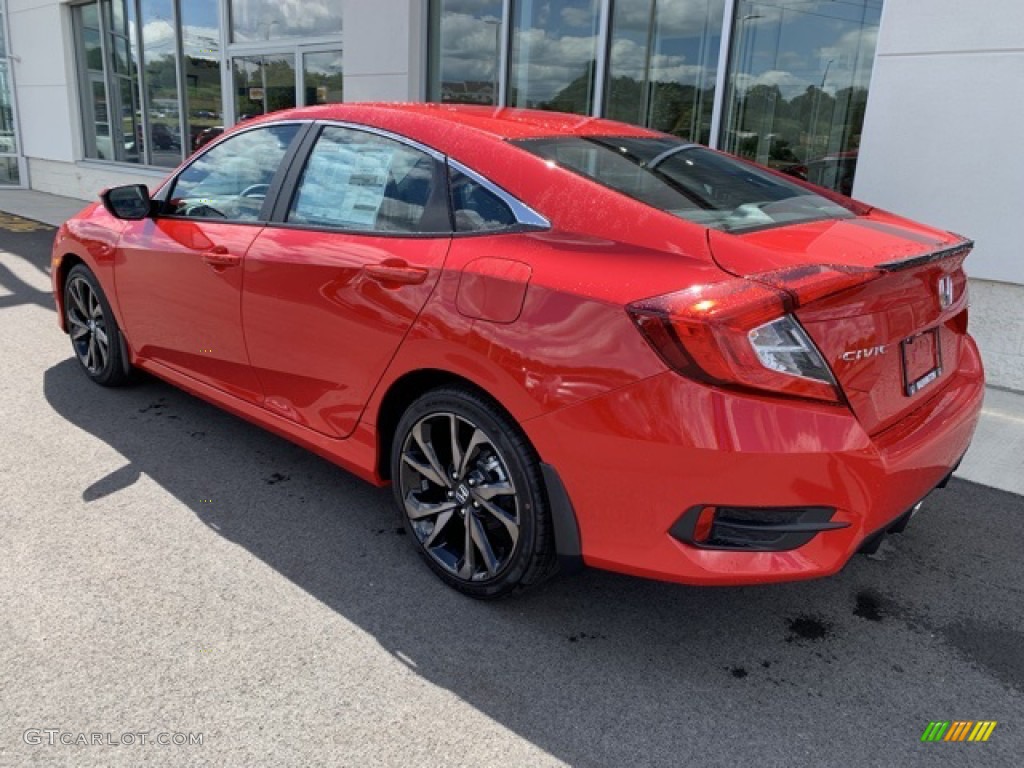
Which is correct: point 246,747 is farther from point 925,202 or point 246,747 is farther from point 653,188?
point 925,202

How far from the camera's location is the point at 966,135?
16.5 feet

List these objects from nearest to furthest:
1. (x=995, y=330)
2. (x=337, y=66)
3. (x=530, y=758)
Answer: (x=530, y=758)
(x=995, y=330)
(x=337, y=66)

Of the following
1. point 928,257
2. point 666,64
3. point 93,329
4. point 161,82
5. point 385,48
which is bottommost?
point 93,329

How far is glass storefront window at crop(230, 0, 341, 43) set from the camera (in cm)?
1038

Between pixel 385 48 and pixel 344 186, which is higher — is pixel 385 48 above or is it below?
above

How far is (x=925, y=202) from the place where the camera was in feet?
17.3

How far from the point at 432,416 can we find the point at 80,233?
2.92 m

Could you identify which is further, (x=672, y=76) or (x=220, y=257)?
(x=672, y=76)

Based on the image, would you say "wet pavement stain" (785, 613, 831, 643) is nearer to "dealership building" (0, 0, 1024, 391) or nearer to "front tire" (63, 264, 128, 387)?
"dealership building" (0, 0, 1024, 391)

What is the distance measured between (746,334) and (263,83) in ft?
35.9

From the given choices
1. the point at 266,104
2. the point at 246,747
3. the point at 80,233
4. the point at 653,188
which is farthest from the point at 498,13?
the point at 246,747

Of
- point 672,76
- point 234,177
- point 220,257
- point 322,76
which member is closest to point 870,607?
point 220,257

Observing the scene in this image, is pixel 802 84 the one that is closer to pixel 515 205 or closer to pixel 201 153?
pixel 201 153

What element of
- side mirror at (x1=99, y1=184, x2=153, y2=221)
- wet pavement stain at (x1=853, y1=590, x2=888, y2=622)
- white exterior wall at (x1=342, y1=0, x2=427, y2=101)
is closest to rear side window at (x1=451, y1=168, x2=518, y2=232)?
wet pavement stain at (x1=853, y1=590, x2=888, y2=622)
